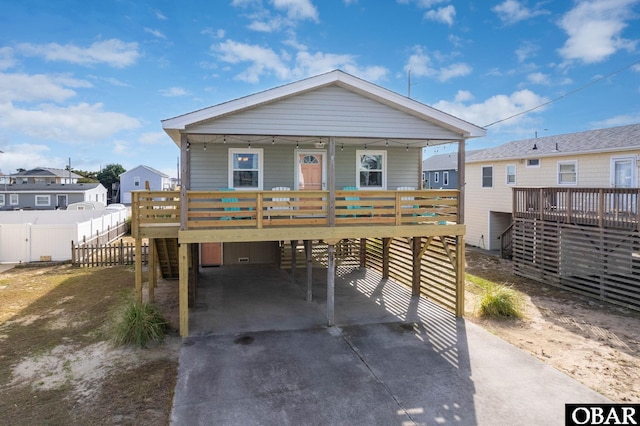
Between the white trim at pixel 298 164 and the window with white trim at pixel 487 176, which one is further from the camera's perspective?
the window with white trim at pixel 487 176

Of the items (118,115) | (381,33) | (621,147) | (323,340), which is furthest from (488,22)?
(118,115)

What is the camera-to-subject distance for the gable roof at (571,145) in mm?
15758

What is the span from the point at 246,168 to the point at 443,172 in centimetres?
2802

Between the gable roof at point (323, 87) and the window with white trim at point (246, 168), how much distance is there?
1.82 m

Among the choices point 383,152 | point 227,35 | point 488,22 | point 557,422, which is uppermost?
point 488,22

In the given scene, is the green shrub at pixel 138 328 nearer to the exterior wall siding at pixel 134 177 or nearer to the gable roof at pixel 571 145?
the gable roof at pixel 571 145

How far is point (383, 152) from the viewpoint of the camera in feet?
41.5

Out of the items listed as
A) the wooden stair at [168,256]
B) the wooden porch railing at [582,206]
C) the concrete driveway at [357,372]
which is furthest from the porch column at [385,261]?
the wooden stair at [168,256]

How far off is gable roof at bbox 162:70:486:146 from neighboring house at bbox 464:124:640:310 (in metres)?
6.54

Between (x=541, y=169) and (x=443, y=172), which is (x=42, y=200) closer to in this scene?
(x=443, y=172)

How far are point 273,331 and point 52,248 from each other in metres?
14.1

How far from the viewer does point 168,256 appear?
13.8 metres

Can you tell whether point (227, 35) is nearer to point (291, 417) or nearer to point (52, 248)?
point (52, 248)

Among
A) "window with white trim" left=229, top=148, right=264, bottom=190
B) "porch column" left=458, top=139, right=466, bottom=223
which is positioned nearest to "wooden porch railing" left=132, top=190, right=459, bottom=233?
"porch column" left=458, top=139, right=466, bottom=223
